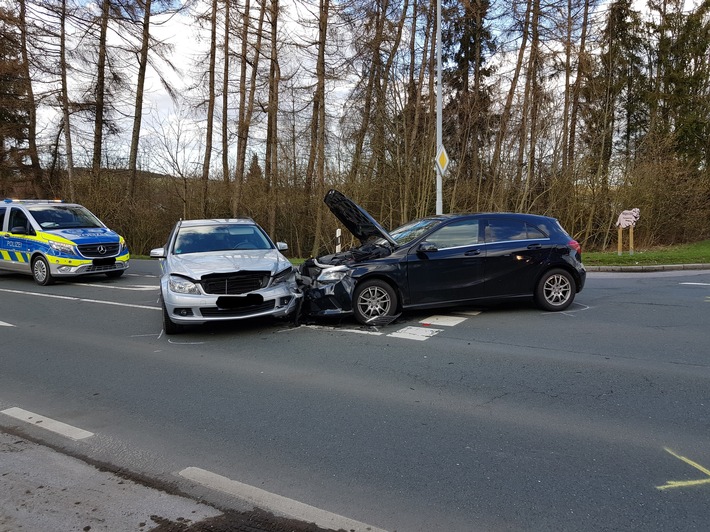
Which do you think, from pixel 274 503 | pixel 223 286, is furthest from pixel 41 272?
pixel 274 503

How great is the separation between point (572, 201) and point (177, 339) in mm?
20554

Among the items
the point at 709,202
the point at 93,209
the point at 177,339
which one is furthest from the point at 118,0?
the point at 709,202

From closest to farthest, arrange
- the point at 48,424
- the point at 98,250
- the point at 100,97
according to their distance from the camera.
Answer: the point at 48,424 < the point at 98,250 < the point at 100,97

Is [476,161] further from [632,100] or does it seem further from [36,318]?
[36,318]

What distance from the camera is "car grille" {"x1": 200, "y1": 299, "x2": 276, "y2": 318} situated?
6637 mm

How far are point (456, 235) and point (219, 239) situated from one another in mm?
3834

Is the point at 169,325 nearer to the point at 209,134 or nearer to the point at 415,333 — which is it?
the point at 415,333

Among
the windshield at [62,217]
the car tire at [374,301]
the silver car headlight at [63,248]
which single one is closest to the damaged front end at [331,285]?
the car tire at [374,301]

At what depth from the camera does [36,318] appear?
339 inches

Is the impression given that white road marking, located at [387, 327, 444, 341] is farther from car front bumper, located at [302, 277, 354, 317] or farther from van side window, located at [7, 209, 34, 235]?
van side window, located at [7, 209, 34, 235]

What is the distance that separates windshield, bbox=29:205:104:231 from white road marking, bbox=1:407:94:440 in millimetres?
9516

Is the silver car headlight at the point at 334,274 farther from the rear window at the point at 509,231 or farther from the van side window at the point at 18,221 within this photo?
the van side window at the point at 18,221

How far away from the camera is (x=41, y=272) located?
12406 millimetres

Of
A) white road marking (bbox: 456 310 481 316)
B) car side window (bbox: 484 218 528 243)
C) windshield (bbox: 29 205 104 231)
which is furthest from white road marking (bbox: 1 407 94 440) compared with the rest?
windshield (bbox: 29 205 104 231)
